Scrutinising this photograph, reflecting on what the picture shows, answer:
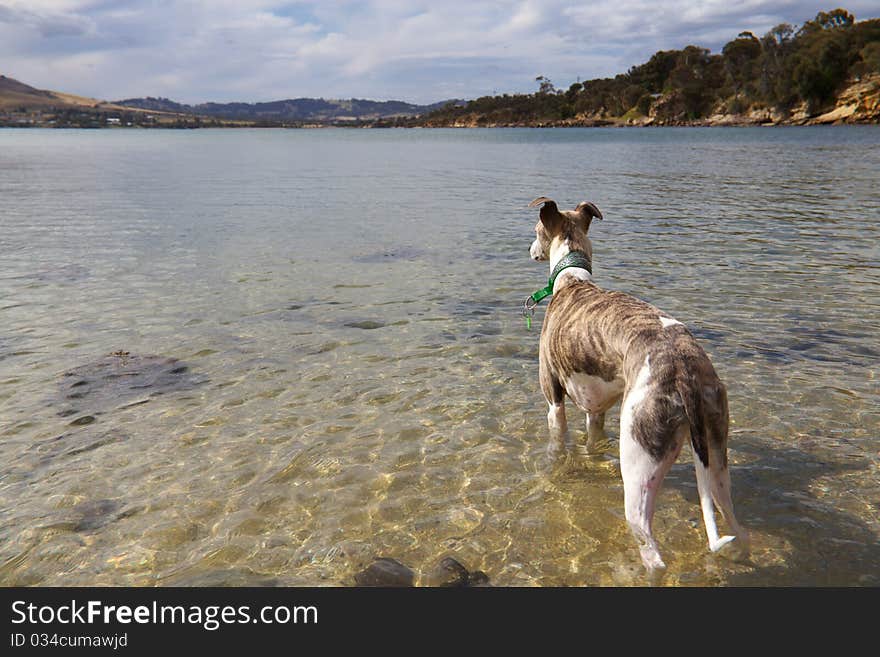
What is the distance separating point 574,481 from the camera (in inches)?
228

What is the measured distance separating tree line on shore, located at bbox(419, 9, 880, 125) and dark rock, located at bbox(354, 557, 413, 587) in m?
141

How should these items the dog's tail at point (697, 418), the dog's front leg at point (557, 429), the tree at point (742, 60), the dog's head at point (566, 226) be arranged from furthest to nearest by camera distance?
the tree at point (742, 60) → the dog's head at point (566, 226) → the dog's front leg at point (557, 429) → the dog's tail at point (697, 418)

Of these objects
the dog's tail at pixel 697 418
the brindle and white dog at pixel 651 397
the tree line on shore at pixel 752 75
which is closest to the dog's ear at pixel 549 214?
the brindle and white dog at pixel 651 397

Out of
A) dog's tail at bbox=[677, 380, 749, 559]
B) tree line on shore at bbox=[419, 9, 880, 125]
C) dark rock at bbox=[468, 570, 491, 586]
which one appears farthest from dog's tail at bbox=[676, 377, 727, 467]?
tree line on shore at bbox=[419, 9, 880, 125]

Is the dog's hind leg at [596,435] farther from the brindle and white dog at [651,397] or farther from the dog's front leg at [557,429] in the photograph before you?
the brindle and white dog at [651,397]

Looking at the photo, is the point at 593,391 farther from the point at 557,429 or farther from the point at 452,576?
the point at 452,576

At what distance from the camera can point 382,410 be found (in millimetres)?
7285

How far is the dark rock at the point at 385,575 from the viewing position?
4445 millimetres

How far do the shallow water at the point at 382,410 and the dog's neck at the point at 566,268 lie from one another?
178 centimetres

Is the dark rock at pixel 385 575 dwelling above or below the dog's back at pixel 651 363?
below

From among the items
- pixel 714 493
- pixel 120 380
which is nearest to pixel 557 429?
pixel 714 493

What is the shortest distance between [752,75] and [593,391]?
17128 centimetres

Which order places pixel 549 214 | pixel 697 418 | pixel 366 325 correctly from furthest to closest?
pixel 366 325, pixel 549 214, pixel 697 418
